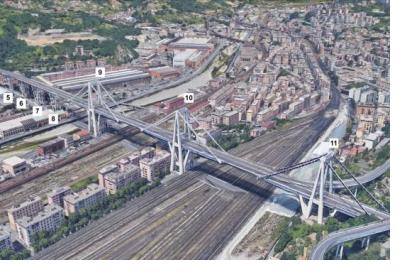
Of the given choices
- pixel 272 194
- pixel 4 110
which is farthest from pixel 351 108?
pixel 4 110

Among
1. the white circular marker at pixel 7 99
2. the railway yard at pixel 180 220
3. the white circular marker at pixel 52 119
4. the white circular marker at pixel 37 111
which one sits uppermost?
the white circular marker at pixel 7 99

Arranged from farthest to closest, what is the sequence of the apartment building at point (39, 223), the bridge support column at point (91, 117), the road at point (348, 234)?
the bridge support column at point (91, 117), the apartment building at point (39, 223), the road at point (348, 234)

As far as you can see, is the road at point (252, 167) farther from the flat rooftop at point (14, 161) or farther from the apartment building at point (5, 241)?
the apartment building at point (5, 241)

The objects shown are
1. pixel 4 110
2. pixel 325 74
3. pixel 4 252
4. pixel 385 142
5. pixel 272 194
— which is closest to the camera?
pixel 4 252

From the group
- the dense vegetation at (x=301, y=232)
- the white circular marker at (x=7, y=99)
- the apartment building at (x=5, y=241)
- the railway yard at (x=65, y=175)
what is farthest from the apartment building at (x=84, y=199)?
the white circular marker at (x=7, y=99)

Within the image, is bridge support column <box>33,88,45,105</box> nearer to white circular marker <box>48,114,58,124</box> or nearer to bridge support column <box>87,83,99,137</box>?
white circular marker <box>48,114,58,124</box>

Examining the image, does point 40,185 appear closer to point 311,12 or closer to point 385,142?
point 385,142

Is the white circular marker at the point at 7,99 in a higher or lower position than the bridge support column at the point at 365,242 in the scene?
higher
